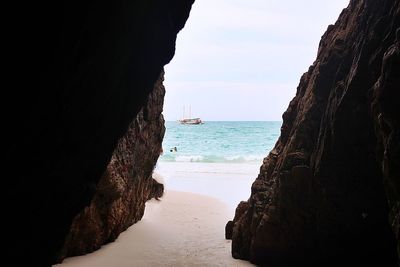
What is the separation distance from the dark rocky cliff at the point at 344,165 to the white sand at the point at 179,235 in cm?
123

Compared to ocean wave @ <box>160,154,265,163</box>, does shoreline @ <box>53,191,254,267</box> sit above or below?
above

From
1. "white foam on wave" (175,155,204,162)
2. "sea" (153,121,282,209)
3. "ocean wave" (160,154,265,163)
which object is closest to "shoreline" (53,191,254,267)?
"sea" (153,121,282,209)

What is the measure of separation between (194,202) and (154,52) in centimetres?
1194

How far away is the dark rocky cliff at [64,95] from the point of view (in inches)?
119

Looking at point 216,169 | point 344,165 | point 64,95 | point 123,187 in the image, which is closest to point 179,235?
point 123,187

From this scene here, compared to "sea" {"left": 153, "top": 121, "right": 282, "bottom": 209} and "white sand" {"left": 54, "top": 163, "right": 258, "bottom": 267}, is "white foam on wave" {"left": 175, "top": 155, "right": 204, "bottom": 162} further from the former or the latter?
"white sand" {"left": 54, "top": 163, "right": 258, "bottom": 267}

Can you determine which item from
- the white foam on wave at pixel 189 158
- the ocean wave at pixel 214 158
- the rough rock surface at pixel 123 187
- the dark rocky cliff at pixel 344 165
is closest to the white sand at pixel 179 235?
the rough rock surface at pixel 123 187

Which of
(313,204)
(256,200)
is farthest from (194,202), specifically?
(313,204)

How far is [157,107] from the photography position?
12492mm

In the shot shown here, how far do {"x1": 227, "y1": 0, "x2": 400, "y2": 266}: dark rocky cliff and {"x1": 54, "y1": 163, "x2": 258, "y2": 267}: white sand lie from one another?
1.23 m

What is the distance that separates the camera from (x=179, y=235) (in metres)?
11.2

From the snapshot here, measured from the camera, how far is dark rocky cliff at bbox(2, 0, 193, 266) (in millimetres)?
3027

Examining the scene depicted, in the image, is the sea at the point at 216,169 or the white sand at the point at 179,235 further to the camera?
the sea at the point at 216,169

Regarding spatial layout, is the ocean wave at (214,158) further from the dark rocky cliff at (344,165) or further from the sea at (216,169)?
the dark rocky cliff at (344,165)
